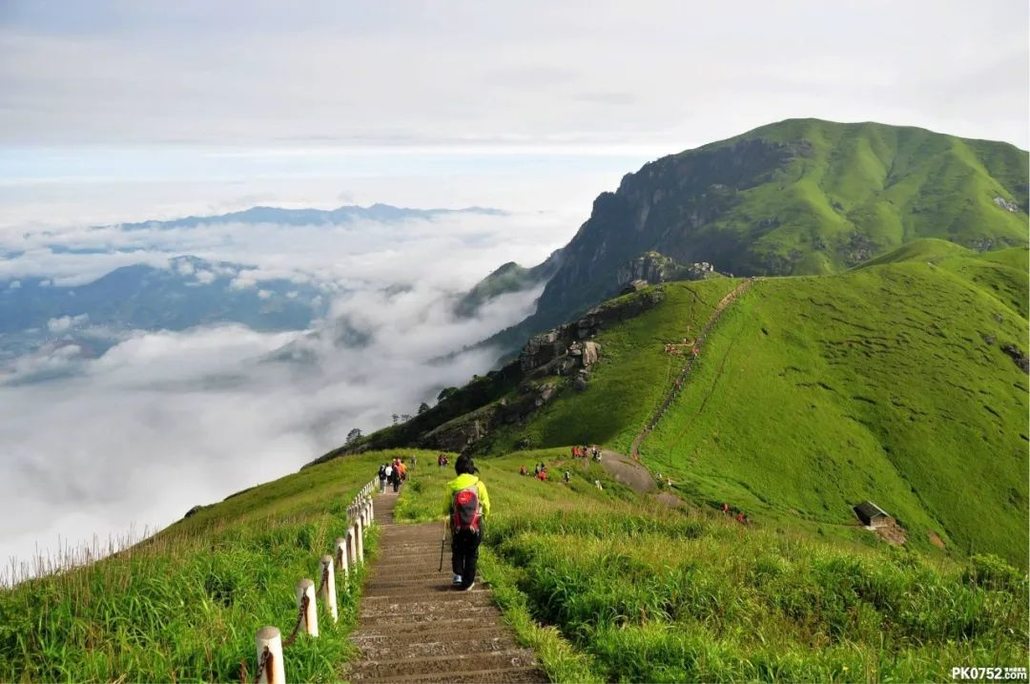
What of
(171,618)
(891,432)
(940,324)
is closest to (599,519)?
(171,618)

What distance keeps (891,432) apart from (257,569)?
99358 millimetres

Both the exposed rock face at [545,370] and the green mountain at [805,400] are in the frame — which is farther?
the exposed rock face at [545,370]

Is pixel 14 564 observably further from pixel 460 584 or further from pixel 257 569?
pixel 460 584

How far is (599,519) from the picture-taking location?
1861cm

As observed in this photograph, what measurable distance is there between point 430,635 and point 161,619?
380 centimetres

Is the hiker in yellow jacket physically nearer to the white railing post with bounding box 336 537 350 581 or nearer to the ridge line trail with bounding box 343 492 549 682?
the ridge line trail with bounding box 343 492 549 682

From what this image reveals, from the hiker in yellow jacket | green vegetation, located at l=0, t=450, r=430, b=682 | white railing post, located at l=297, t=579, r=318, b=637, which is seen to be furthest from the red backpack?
white railing post, located at l=297, t=579, r=318, b=637

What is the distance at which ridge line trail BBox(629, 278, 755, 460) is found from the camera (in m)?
77.3

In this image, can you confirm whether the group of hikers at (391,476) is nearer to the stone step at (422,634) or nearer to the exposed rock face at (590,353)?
the stone step at (422,634)

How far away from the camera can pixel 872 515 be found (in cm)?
7238

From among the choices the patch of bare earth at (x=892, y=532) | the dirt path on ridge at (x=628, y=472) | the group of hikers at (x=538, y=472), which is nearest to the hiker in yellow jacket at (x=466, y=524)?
the group of hikers at (x=538, y=472)

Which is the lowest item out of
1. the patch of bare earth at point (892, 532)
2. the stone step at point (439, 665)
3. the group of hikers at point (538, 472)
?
the patch of bare earth at point (892, 532)

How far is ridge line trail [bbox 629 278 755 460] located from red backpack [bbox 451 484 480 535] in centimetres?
6070

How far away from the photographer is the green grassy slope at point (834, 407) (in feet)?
251
